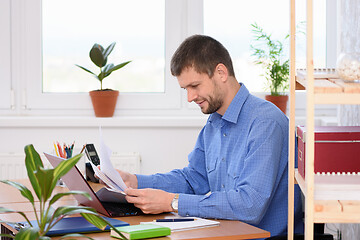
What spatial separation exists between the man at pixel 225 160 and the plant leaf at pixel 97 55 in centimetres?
109

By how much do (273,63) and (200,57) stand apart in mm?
1306

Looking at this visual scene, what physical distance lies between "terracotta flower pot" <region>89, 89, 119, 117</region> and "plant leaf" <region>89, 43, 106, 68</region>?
6.5 inches

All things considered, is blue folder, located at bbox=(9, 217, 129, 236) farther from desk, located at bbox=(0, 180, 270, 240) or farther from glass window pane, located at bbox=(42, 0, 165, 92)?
glass window pane, located at bbox=(42, 0, 165, 92)

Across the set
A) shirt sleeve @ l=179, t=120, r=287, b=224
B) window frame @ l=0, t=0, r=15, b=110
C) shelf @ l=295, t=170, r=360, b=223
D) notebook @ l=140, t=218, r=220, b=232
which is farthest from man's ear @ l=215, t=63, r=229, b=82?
window frame @ l=0, t=0, r=15, b=110

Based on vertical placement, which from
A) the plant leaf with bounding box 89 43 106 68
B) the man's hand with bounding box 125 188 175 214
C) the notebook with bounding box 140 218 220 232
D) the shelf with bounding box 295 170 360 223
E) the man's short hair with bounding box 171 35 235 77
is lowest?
the notebook with bounding box 140 218 220 232

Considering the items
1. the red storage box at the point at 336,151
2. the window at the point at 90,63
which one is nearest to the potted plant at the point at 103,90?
the window at the point at 90,63

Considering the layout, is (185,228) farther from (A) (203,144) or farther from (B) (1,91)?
(B) (1,91)

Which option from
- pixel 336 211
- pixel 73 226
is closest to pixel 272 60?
pixel 73 226

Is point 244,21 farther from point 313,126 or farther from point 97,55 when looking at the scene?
point 313,126

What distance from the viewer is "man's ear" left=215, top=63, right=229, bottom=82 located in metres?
2.31

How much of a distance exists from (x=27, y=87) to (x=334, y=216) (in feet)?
8.56

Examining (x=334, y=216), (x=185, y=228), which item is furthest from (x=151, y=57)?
(x=334, y=216)

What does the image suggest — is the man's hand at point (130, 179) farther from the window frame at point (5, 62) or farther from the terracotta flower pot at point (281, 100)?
the window frame at point (5, 62)

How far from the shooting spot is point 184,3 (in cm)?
361
